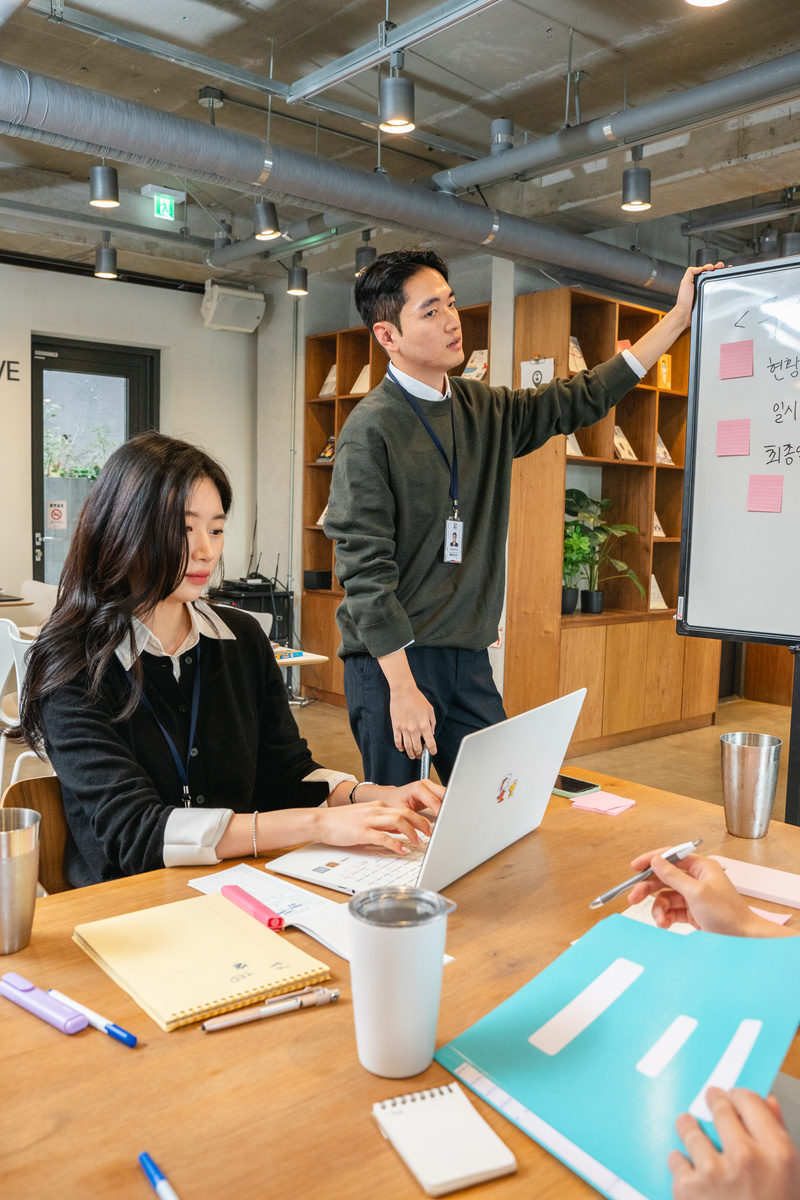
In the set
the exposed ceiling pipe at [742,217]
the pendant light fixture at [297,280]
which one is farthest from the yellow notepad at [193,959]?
the pendant light fixture at [297,280]

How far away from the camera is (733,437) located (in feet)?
7.27

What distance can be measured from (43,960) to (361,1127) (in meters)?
0.44

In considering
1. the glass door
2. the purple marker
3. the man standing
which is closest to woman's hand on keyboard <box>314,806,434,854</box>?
the purple marker

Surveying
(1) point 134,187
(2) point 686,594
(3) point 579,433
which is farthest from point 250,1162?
(1) point 134,187

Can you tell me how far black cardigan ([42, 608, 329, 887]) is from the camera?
1.33 metres

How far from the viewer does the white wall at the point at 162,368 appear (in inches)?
258

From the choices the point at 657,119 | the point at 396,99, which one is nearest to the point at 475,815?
the point at 396,99

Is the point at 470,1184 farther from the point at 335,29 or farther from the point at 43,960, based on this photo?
the point at 335,29

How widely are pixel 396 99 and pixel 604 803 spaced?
2.85 metres

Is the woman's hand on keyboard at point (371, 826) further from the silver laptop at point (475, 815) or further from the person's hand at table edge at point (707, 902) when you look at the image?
the person's hand at table edge at point (707, 902)

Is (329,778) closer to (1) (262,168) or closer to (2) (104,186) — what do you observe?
(1) (262,168)

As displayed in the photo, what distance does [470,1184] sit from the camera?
26.1 inches

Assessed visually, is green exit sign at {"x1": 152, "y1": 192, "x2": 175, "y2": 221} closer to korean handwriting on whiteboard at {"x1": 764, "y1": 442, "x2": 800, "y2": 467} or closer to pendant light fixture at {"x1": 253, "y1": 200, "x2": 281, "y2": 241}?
pendant light fixture at {"x1": 253, "y1": 200, "x2": 281, "y2": 241}

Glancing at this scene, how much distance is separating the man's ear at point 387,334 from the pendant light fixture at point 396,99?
1.57m
